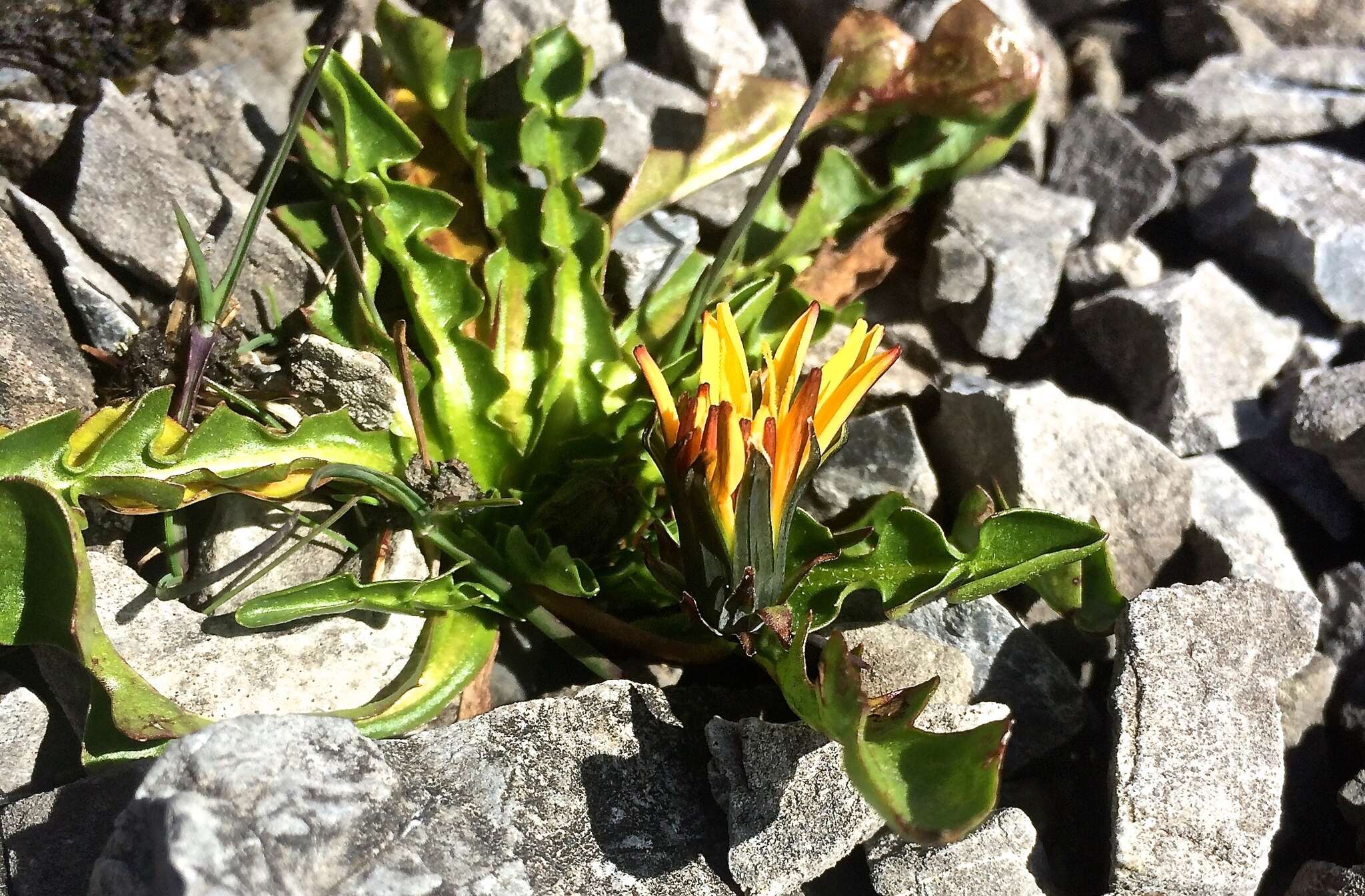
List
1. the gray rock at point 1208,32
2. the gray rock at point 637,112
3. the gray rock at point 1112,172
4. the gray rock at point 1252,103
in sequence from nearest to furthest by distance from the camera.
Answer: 1. the gray rock at point 637,112
2. the gray rock at point 1112,172
3. the gray rock at point 1252,103
4. the gray rock at point 1208,32

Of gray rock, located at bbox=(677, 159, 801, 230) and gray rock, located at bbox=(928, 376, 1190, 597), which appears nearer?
gray rock, located at bbox=(928, 376, 1190, 597)

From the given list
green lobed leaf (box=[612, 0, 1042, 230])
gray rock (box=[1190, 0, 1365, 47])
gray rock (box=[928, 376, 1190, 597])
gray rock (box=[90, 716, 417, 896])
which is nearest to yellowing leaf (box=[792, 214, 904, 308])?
green lobed leaf (box=[612, 0, 1042, 230])

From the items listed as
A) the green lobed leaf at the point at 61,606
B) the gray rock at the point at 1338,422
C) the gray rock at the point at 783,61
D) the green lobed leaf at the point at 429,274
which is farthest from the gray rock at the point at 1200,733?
the gray rock at the point at 783,61

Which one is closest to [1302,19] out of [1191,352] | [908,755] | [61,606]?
[1191,352]

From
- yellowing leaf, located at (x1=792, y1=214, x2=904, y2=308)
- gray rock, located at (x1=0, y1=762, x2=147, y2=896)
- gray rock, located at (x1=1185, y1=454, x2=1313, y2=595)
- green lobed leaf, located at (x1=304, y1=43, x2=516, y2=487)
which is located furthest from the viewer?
yellowing leaf, located at (x1=792, y1=214, x2=904, y2=308)

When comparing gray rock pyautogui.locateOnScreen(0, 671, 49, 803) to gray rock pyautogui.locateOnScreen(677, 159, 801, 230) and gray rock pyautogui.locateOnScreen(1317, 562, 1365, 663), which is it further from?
gray rock pyautogui.locateOnScreen(1317, 562, 1365, 663)

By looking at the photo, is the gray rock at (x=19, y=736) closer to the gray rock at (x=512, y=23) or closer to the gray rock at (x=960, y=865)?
the gray rock at (x=960, y=865)

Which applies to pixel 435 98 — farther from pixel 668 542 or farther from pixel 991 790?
pixel 991 790

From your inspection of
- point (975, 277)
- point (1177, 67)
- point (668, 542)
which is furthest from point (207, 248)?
point (1177, 67)
